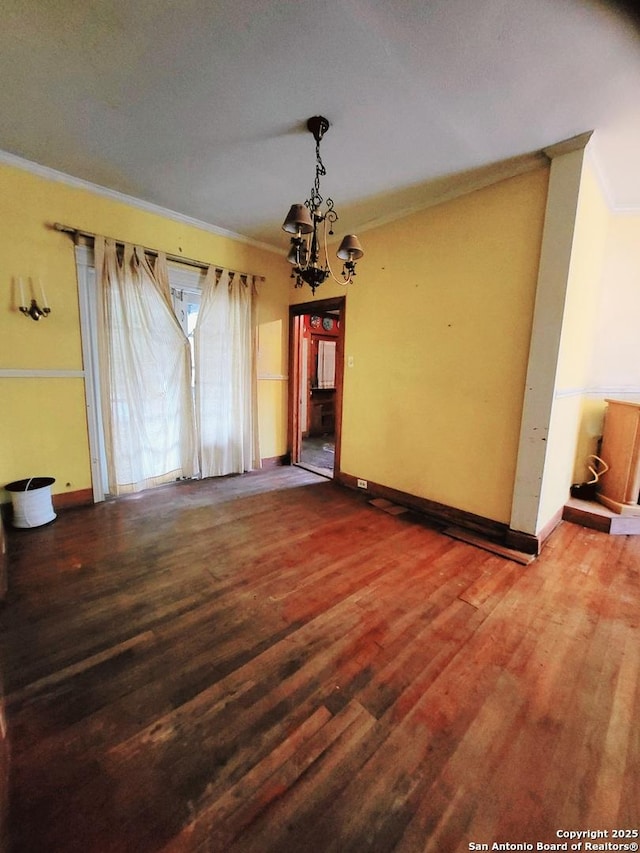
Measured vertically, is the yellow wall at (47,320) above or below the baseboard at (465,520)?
above

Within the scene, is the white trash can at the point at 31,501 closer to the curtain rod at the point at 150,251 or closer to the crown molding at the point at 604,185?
the curtain rod at the point at 150,251

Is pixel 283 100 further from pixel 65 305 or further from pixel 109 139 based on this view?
pixel 65 305

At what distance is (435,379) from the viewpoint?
9.50 ft

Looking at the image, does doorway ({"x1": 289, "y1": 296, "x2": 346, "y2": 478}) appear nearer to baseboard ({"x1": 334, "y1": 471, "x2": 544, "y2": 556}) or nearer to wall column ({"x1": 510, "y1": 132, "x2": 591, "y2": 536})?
baseboard ({"x1": 334, "y1": 471, "x2": 544, "y2": 556})

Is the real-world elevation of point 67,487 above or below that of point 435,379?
below

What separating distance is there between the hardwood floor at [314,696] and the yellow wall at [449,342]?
0.77 metres

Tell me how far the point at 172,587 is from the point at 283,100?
2815 mm

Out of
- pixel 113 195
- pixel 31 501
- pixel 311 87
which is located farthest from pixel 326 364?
pixel 31 501

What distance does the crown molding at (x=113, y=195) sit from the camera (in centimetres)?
245

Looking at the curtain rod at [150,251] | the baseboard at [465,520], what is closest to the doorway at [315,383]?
the baseboard at [465,520]

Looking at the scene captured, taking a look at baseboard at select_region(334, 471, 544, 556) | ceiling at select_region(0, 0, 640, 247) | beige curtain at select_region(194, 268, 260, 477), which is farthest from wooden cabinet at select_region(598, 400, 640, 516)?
beige curtain at select_region(194, 268, 260, 477)

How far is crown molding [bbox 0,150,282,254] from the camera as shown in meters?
2.45

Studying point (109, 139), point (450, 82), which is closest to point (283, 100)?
point (450, 82)

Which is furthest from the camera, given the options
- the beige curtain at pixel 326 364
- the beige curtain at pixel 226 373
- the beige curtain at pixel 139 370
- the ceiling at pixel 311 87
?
the beige curtain at pixel 326 364
